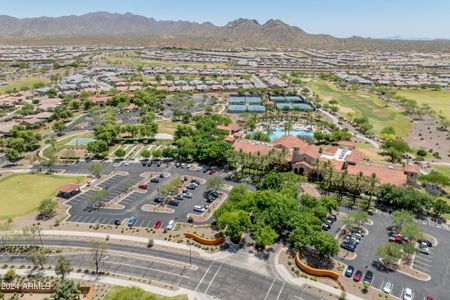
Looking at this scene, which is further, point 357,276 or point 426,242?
point 426,242

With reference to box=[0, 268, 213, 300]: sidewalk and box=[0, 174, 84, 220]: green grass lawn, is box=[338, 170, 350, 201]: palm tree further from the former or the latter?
box=[0, 174, 84, 220]: green grass lawn

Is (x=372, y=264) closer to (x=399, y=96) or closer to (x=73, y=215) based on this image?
(x=73, y=215)

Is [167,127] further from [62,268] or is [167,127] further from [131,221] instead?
[62,268]

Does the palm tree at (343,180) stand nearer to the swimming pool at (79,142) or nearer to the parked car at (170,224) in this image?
the parked car at (170,224)

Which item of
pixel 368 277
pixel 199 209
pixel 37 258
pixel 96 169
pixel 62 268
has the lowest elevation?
pixel 368 277

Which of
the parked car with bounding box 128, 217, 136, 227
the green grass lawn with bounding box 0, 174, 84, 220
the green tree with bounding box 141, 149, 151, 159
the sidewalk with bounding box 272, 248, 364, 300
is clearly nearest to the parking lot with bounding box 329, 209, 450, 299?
the sidewalk with bounding box 272, 248, 364, 300

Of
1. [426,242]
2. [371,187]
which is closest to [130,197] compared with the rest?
[371,187]

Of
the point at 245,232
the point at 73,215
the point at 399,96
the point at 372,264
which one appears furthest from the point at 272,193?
the point at 399,96
